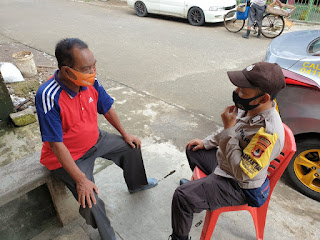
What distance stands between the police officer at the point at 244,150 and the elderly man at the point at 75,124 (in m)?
0.64

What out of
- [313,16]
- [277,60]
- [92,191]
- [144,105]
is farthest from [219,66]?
[313,16]

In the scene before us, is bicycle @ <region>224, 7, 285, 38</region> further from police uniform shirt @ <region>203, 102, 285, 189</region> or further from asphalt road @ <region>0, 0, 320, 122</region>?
police uniform shirt @ <region>203, 102, 285, 189</region>

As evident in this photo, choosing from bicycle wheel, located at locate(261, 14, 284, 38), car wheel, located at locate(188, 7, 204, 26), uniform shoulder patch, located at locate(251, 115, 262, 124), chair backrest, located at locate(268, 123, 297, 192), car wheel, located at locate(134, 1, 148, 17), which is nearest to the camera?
uniform shoulder patch, located at locate(251, 115, 262, 124)

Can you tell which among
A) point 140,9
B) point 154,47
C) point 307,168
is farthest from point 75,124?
point 140,9

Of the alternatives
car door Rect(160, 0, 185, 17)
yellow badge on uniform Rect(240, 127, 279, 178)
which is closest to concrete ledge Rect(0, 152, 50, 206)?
yellow badge on uniform Rect(240, 127, 279, 178)

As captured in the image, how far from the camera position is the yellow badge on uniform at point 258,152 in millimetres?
1561

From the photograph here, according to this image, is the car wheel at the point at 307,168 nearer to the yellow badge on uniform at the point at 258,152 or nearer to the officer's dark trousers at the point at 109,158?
the yellow badge on uniform at the point at 258,152

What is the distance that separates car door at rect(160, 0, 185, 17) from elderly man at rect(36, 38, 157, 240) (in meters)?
8.39

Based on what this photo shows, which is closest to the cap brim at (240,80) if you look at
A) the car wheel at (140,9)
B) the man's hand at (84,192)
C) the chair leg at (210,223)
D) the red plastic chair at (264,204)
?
the red plastic chair at (264,204)

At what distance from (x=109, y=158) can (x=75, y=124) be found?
0.55 metres

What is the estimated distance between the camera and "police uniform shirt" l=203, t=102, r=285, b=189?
158cm

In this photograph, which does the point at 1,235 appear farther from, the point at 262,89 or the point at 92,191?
the point at 262,89

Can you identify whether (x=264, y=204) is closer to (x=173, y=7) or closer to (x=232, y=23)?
(x=232, y=23)

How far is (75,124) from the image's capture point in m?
1.96
